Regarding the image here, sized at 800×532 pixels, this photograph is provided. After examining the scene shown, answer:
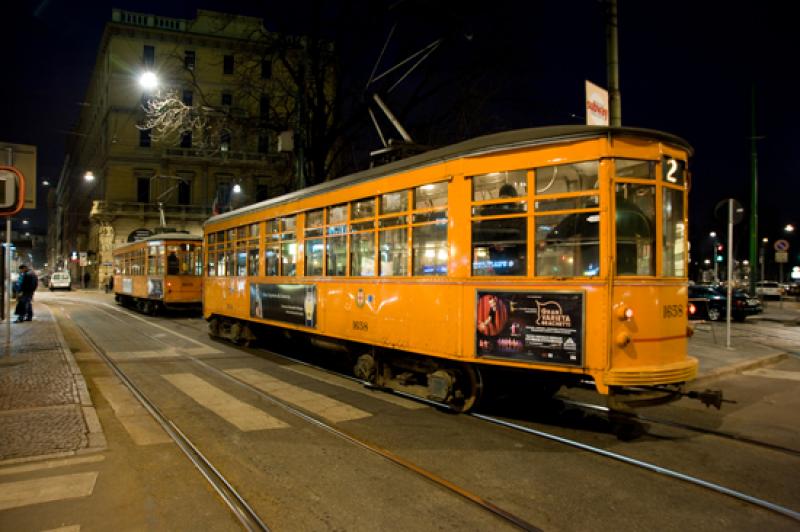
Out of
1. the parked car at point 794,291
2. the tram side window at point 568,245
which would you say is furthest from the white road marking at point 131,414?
the parked car at point 794,291

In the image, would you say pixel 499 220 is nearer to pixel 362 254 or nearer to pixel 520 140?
pixel 520 140

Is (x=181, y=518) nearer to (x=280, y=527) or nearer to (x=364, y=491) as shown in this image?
(x=280, y=527)

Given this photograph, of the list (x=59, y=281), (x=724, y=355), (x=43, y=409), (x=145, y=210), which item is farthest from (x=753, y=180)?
(x=59, y=281)

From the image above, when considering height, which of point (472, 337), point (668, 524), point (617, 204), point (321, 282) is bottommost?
point (668, 524)

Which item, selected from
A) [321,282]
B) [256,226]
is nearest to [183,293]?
[256,226]

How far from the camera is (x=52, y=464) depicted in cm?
454

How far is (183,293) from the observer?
19.0 m

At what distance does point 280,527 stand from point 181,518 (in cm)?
73

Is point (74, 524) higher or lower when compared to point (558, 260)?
lower

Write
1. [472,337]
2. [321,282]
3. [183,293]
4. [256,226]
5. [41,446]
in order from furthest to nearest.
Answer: [183,293] → [256,226] → [321,282] → [472,337] → [41,446]

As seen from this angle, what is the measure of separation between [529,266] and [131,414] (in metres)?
4.99

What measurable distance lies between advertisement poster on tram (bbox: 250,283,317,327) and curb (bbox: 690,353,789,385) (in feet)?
19.8

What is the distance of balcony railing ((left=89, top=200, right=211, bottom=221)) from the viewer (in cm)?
4394

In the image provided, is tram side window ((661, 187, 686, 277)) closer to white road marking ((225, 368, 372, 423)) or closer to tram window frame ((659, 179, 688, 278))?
tram window frame ((659, 179, 688, 278))
